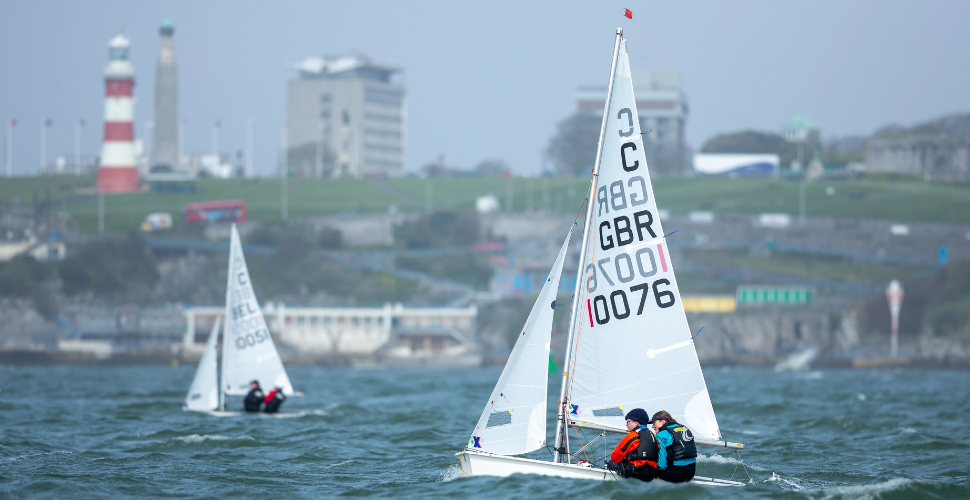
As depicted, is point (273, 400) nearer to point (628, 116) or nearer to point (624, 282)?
point (624, 282)

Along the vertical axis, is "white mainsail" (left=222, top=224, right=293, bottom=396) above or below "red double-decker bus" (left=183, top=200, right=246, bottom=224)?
below

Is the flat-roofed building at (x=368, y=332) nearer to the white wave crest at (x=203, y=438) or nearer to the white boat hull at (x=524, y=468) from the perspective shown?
the white wave crest at (x=203, y=438)

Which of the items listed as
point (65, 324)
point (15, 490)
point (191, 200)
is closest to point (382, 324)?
point (65, 324)

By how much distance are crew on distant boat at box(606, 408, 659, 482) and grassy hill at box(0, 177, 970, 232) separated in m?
128

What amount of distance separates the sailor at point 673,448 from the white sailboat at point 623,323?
0.51 meters

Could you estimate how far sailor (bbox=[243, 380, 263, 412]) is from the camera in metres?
37.5

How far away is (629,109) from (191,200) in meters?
146

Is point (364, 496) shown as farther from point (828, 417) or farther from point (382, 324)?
point (382, 324)

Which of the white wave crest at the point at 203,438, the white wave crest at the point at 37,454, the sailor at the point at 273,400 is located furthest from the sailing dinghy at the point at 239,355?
the white wave crest at the point at 37,454

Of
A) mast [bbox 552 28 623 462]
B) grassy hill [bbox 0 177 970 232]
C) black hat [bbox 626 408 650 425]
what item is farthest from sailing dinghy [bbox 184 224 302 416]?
grassy hill [bbox 0 177 970 232]

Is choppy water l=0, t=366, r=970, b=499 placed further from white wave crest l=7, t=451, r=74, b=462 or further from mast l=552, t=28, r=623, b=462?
mast l=552, t=28, r=623, b=462

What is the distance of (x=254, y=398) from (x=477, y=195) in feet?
433

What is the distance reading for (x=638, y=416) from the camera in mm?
20625

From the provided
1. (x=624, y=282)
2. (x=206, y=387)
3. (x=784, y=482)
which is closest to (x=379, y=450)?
(x=784, y=482)
